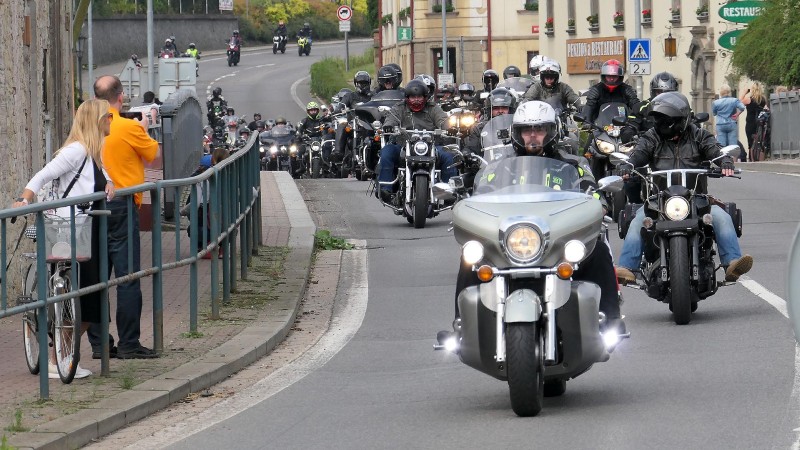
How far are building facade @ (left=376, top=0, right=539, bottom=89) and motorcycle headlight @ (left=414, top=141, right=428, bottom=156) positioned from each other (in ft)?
192

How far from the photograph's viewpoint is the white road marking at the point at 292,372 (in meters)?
9.06

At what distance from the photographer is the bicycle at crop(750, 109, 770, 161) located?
39000 millimetres

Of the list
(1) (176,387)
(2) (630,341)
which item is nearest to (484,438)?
(1) (176,387)

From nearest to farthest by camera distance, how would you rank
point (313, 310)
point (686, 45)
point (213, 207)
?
1. point (213, 207)
2. point (313, 310)
3. point (686, 45)

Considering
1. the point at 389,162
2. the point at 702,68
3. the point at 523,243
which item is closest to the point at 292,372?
the point at 523,243

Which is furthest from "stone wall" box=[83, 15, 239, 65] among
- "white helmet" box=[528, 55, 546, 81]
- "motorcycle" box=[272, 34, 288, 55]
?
"white helmet" box=[528, 55, 546, 81]

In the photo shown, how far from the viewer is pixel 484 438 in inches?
333

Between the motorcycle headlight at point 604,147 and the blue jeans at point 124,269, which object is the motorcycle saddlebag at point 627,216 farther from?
the motorcycle headlight at point 604,147

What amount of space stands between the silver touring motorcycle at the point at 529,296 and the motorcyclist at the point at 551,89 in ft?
41.3

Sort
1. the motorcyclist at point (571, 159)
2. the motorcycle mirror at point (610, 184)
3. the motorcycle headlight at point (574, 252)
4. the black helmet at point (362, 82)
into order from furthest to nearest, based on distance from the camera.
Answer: the black helmet at point (362, 82) → the motorcycle mirror at point (610, 184) → the motorcyclist at point (571, 159) → the motorcycle headlight at point (574, 252)

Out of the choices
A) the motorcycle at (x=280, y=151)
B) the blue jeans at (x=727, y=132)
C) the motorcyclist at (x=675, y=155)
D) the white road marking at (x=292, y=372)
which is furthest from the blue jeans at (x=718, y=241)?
the motorcycle at (x=280, y=151)

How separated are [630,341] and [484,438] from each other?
3.53 m

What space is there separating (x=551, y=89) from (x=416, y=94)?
1.63 m

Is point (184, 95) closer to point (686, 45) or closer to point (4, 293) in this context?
point (4, 293)
